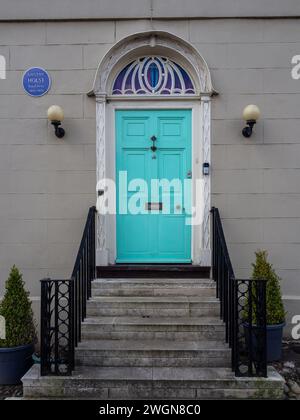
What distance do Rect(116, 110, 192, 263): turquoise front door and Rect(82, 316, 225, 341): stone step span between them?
1037mm

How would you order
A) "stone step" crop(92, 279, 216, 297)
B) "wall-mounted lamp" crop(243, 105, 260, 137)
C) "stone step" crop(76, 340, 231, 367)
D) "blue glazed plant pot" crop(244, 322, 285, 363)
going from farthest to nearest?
"wall-mounted lamp" crop(243, 105, 260, 137) → "stone step" crop(92, 279, 216, 297) → "blue glazed plant pot" crop(244, 322, 285, 363) → "stone step" crop(76, 340, 231, 367)

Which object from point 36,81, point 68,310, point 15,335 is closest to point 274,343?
point 68,310

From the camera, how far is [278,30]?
463 cm

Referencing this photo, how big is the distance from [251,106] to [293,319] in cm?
266

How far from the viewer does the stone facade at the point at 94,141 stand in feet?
15.1

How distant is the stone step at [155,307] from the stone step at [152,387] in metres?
0.80

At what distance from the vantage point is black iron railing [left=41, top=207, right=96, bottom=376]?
132 inches

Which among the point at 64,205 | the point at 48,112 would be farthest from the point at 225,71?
the point at 64,205

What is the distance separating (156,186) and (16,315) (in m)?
2.22

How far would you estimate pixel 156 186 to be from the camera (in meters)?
4.71

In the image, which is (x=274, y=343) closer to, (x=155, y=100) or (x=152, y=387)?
(x=152, y=387)

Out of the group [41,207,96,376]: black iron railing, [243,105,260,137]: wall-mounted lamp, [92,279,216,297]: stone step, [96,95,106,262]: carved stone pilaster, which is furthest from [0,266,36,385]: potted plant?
[243,105,260,137]: wall-mounted lamp

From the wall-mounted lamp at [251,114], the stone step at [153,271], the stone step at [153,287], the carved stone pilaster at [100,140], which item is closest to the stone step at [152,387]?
the stone step at [153,287]

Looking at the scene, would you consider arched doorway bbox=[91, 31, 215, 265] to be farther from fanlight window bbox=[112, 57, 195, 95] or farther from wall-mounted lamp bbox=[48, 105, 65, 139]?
wall-mounted lamp bbox=[48, 105, 65, 139]
